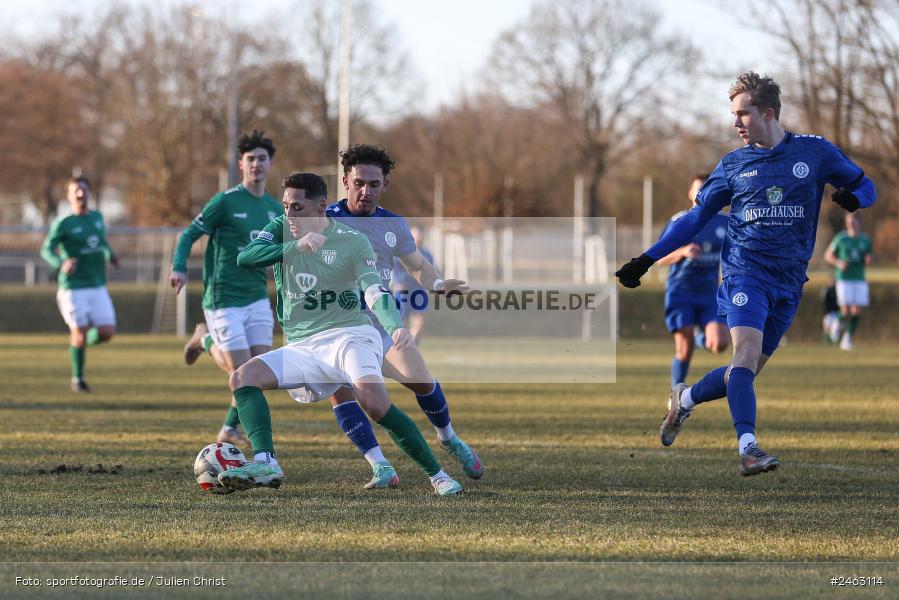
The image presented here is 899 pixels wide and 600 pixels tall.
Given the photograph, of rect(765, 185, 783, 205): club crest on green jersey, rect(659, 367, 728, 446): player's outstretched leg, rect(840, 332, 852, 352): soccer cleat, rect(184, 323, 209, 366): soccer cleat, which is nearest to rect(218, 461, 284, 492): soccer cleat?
rect(659, 367, 728, 446): player's outstretched leg

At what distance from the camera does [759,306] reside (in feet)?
22.5

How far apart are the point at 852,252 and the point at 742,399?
1607cm

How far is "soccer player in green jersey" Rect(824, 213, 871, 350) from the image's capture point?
21.8 metres

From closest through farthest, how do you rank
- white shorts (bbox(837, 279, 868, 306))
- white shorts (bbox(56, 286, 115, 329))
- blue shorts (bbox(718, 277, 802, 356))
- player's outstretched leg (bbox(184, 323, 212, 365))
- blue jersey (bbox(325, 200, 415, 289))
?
blue shorts (bbox(718, 277, 802, 356)) → blue jersey (bbox(325, 200, 415, 289)) → player's outstretched leg (bbox(184, 323, 212, 365)) → white shorts (bbox(56, 286, 115, 329)) → white shorts (bbox(837, 279, 868, 306))

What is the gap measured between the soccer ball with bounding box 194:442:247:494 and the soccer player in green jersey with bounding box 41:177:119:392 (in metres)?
7.64

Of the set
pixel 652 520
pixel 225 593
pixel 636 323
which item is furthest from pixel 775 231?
pixel 636 323

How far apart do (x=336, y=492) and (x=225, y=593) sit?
2431mm

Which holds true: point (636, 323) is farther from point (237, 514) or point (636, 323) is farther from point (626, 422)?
point (237, 514)

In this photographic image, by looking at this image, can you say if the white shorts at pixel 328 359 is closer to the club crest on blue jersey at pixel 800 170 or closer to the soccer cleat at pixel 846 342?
the club crest on blue jersey at pixel 800 170

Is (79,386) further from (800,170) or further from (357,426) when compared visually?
(800,170)

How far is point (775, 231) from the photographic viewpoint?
22.6 feet

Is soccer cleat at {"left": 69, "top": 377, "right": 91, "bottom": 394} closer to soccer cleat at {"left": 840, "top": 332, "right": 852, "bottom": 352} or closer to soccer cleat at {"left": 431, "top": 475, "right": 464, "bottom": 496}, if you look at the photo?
soccer cleat at {"left": 431, "top": 475, "right": 464, "bottom": 496}

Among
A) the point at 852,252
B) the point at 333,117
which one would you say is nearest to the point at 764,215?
the point at 852,252

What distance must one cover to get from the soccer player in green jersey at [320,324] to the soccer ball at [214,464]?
0.13 meters
